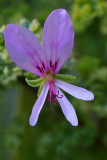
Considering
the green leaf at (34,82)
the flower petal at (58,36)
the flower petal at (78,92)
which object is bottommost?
the flower petal at (78,92)

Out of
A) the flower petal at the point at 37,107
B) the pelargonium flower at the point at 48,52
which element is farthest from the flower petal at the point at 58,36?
the flower petal at the point at 37,107

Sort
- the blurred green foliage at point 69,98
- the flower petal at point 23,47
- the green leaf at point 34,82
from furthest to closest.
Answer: the blurred green foliage at point 69,98 → the green leaf at point 34,82 → the flower petal at point 23,47

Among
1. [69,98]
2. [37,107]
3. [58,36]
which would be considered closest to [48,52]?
[58,36]

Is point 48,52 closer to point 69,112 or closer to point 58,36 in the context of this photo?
point 58,36

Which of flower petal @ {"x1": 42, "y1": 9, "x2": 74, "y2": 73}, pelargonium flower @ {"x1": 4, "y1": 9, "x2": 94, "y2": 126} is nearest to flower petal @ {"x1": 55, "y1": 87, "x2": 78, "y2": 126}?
pelargonium flower @ {"x1": 4, "y1": 9, "x2": 94, "y2": 126}

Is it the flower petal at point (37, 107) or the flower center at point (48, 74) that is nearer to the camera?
the flower petal at point (37, 107)

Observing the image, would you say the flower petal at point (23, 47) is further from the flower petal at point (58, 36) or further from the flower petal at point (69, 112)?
the flower petal at point (69, 112)

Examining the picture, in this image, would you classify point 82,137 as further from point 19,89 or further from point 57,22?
point 57,22
